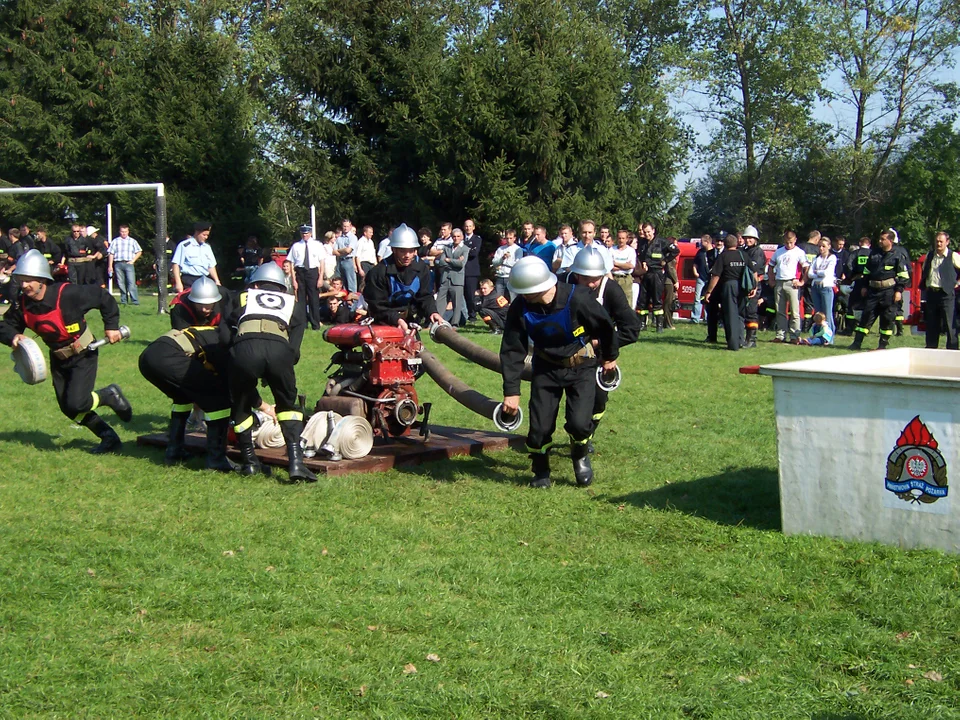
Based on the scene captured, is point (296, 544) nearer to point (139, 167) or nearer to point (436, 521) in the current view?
point (436, 521)

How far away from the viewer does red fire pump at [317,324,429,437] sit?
943 cm

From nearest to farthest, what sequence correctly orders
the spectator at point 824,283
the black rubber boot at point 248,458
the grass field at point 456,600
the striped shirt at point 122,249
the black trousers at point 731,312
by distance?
the grass field at point 456,600, the black rubber boot at point 248,458, the black trousers at point 731,312, the spectator at point 824,283, the striped shirt at point 122,249

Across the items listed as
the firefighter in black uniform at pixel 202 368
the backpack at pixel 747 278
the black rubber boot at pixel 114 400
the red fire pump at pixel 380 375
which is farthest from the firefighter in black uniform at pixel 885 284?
the black rubber boot at pixel 114 400

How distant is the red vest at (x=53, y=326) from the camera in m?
9.42

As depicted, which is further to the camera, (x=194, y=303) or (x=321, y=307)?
(x=321, y=307)

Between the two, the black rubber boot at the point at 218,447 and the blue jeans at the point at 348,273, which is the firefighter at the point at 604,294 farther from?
the blue jeans at the point at 348,273

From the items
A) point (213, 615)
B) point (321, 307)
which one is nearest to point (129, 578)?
point (213, 615)

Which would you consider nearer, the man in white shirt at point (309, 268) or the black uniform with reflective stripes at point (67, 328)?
the black uniform with reflective stripes at point (67, 328)

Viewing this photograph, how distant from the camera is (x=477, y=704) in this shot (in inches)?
177

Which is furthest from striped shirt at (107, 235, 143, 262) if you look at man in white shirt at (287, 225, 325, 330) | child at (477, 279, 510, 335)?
child at (477, 279, 510, 335)

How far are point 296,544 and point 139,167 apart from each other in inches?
1310

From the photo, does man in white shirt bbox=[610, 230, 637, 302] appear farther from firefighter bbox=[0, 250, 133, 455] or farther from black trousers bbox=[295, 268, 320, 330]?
firefighter bbox=[0, 250, 133, 455]

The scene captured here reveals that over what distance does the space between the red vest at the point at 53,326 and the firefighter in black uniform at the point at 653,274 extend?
12.3 metres

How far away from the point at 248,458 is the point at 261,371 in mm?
871
